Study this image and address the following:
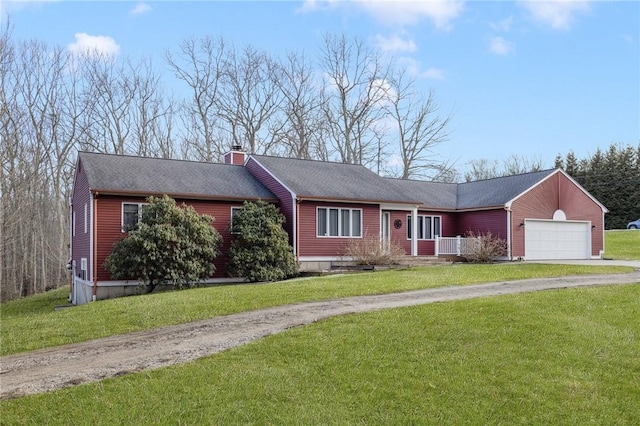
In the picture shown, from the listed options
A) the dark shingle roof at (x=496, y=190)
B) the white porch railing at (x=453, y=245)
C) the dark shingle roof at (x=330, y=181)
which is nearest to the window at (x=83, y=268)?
the dark shingle roof at (x=330, y=181)

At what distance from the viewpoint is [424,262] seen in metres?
22.4

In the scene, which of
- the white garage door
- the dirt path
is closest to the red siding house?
the dirt path

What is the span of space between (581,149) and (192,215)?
45398 mm

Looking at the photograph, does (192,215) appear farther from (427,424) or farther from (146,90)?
(146,90)

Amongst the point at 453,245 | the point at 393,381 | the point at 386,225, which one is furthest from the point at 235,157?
the point at 393,381

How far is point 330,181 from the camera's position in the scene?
23.1 m

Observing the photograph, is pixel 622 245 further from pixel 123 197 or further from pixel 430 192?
pixel 123 197

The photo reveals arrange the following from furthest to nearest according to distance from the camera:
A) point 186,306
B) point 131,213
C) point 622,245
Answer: point 622,245, point 131,213, point 186,306

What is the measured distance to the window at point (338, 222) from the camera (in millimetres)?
21200

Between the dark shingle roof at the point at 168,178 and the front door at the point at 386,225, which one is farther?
the front door at the point at 386,225

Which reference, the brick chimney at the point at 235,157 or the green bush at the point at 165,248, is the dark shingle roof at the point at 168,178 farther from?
the brick chimney at the point at 235,157

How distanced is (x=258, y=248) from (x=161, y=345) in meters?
10.2

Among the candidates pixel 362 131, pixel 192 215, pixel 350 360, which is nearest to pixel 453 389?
pixel 350 360

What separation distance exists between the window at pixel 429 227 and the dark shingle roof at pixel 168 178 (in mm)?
8317
